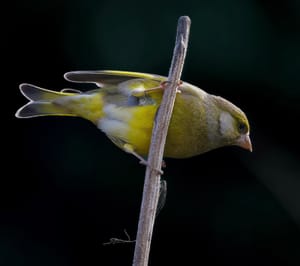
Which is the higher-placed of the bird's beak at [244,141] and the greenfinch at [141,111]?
the greenfinch at [141,111]

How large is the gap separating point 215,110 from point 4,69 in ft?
4.21

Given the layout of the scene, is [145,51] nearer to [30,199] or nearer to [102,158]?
[102,158]

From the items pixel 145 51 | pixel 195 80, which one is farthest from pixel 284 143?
pixel 145 51

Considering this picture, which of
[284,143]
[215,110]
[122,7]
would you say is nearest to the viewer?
[215,110]

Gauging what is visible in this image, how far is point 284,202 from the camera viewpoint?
13.1 ft

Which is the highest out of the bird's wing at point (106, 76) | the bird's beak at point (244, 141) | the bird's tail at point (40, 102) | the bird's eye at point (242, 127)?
the bird's wing at point (106, 76)

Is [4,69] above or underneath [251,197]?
above

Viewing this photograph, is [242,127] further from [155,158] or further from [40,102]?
[155,158]

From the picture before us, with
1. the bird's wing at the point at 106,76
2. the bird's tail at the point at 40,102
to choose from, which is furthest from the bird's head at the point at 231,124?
the bird's tail at the point at 40,102

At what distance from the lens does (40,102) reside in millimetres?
3289

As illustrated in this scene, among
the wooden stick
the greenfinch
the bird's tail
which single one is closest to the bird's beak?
the greenfinch

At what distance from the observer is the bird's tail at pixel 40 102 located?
3281 mm

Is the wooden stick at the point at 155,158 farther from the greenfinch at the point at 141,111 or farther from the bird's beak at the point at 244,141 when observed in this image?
the bird's beak at the point at 244,141

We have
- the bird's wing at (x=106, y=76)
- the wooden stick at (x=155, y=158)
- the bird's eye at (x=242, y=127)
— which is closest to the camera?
the wooden stick at (x=155, y=158)
